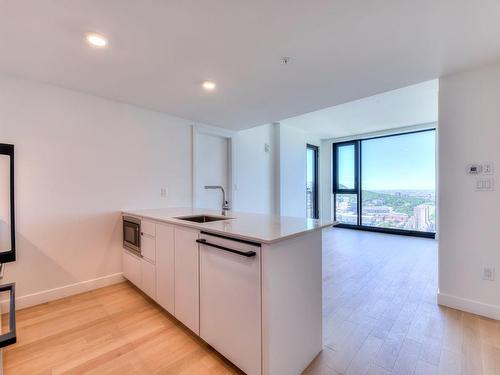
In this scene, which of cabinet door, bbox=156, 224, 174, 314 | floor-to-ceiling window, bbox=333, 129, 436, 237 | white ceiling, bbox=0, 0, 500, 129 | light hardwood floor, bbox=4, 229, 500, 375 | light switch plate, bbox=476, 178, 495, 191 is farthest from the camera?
floor-to-ceiling window, bbox=333, 129, 436, 237

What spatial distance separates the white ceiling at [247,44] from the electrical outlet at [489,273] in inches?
72.7

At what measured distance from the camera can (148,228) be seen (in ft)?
7.82

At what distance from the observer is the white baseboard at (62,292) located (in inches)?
90.2

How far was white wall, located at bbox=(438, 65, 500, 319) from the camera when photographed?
2.11 metres

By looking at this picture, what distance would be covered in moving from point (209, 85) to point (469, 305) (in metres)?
3.30

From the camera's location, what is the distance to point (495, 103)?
2.11 m

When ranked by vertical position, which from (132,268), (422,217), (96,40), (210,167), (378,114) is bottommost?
(132,268)

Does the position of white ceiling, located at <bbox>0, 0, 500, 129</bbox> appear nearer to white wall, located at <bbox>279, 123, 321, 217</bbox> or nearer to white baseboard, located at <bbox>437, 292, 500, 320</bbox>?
white baseboard, located at <bbox>437, 292, 500, 320</bbox>

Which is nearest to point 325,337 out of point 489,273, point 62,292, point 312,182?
point 489,273

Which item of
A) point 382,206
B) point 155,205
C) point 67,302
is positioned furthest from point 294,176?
point 67,302

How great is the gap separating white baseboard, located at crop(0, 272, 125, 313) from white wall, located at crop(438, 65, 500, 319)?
11.9ft

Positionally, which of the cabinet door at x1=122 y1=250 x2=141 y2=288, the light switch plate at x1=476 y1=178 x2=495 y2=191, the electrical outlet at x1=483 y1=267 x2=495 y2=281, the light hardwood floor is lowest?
the light hardwood floor

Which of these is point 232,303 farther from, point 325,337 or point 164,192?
point 164,192

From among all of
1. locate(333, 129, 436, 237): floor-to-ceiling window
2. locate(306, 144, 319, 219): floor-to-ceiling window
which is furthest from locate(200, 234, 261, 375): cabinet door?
locate(333, 129, 436, 237): floor-to-ceiling window
